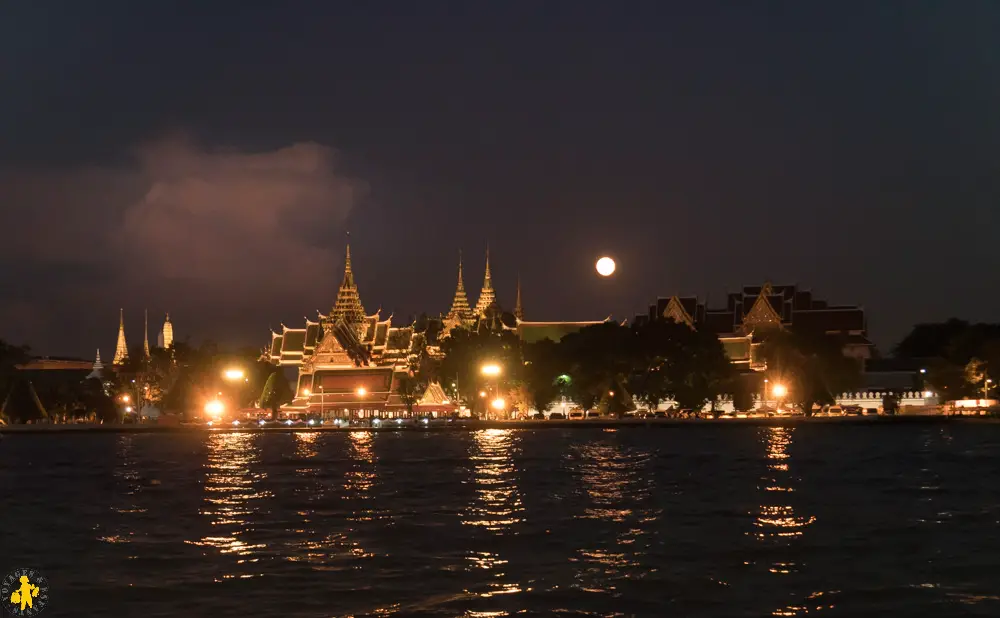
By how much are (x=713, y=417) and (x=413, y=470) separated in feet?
181

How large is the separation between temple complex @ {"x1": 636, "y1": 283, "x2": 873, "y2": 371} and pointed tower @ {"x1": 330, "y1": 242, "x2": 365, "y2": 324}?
28199 mm

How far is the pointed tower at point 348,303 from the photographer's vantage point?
5600 inches

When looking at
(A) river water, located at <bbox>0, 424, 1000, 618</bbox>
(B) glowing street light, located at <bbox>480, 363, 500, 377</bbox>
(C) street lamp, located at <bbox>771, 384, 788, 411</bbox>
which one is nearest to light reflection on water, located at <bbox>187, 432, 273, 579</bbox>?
(A) river water, located at <bbox>0, 424, 1000, 618</bbox>

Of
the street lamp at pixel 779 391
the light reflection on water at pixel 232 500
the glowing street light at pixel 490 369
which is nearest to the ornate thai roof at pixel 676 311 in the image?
the street lamp at pixel 779 391

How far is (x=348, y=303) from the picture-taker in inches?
5674

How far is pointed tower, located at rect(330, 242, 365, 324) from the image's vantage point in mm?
142250

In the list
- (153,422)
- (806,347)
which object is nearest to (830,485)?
(806,347)

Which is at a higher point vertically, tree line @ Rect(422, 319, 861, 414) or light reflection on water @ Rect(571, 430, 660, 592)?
tree line @ Rect(422, 319, 861, 414)

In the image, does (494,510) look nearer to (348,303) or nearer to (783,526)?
(783,526)

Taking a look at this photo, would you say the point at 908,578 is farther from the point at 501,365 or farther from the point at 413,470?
the point at 501,365

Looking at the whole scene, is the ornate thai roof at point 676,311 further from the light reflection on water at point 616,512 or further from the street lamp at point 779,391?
the light reflection on water at point 616,512

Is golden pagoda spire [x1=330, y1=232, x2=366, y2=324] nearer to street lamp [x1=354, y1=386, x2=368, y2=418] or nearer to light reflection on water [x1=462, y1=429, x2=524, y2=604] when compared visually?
street lamp [x1=354, y1=386, x2=368, y2=418]

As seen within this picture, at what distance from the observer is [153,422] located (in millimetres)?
116625

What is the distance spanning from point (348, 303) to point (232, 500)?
105 meters
